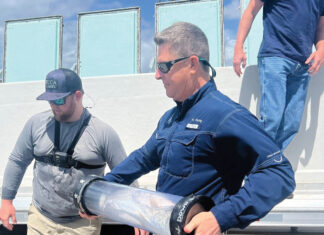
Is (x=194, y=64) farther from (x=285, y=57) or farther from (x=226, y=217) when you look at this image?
(x=285, y=57)

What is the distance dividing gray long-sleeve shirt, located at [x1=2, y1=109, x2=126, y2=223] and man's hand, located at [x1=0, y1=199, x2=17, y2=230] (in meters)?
0.05

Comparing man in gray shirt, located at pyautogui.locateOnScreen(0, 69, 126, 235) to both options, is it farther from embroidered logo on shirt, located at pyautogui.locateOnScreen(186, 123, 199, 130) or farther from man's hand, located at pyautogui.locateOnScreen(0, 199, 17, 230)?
embroidered logo on shirt, located at pyautogui.locateOnScreen(186, 123, 199, 130)

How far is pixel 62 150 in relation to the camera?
8.92ft

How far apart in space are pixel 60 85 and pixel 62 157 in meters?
0.54

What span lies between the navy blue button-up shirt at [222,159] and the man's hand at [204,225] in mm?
19

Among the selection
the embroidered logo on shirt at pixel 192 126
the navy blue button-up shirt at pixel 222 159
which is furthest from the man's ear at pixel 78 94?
the embroidered logo on shirt at pixel 192 126

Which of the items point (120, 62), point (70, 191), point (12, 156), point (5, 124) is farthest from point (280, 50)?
point (120, 62)

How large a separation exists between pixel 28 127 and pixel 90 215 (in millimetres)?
1516

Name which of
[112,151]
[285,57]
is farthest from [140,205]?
[285,57]

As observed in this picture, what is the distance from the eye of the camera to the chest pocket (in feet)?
4.65

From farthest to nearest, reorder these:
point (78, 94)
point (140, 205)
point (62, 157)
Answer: point (78, 94), point (62, 157), point (140, 205)

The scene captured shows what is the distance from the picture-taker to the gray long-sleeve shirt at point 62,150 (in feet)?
8.71

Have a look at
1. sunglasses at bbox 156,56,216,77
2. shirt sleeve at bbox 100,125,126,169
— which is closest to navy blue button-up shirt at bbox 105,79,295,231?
sunglasses at bbox 156,56,216,77

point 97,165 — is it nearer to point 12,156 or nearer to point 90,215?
point 12,156
